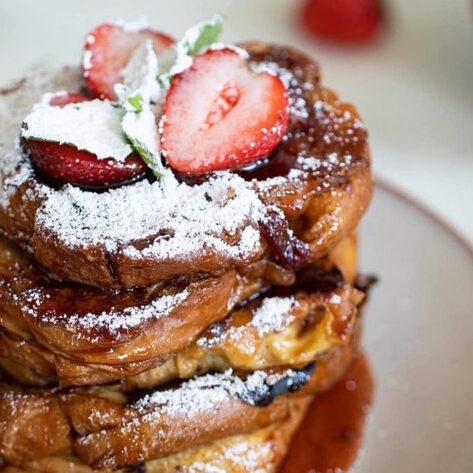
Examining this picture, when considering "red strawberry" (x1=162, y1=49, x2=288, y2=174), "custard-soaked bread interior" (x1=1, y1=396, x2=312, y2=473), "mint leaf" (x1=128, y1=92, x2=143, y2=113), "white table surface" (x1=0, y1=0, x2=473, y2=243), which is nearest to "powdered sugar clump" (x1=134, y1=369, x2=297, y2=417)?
"custard-soaked bread interior" (x1=1, y1=396, x2=312, y2=473)

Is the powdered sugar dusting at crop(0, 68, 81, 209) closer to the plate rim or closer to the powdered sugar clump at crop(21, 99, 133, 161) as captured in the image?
the powdered sugar clump at crop(21, 99, 133, 161)

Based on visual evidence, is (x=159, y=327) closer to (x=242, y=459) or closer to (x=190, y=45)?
(x=242, y=459)

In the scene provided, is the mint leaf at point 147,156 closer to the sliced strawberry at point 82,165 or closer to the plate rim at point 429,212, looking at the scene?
the sliced strawberry at point 82,165

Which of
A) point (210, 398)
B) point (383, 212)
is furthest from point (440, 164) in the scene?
point (210, 398)

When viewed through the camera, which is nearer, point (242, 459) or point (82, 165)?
point (82, 165)

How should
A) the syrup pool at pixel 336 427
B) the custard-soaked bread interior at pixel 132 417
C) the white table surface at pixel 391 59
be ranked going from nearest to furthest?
the custard-soaked bread interior at pixel 132 417
the syrup pool at pixel 336 427
the white table surface at pixel 391 59

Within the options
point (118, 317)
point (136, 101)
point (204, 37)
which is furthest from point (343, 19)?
point (118, 317)

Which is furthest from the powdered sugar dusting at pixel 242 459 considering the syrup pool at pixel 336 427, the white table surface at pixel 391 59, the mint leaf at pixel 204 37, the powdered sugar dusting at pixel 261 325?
the white table surface at pixel 391 59
